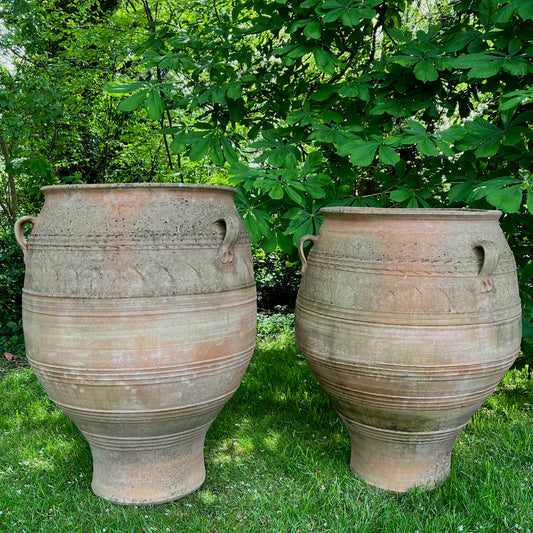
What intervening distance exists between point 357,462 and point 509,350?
893 millimetres

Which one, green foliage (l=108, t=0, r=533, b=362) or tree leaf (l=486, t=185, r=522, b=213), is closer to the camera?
tree leaf (l=486, t=185, r=522, b=213)

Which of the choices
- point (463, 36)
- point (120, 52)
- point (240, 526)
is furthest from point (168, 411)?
point (120, 52)

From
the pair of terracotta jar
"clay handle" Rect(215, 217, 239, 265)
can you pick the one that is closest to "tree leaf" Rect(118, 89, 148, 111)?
the pair of terracotta jar

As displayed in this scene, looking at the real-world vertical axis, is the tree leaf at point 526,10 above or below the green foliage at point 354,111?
above

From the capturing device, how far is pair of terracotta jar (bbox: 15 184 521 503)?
79.4 inches

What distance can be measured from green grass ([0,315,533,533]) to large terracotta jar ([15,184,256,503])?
24 cm

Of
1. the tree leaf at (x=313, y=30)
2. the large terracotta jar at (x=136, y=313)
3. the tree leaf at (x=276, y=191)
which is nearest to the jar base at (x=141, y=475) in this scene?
the large terracotta jar at (x=136, y=313)

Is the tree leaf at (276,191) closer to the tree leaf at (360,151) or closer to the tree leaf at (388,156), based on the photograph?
the tree leaf at (360,151)

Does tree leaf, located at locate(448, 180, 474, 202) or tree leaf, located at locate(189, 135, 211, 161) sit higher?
tree leaf, located at locate(189, 135, 211, 161)

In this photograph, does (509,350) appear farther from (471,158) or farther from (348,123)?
(348,123)

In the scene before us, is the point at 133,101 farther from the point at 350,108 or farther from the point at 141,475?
the point at 141,475

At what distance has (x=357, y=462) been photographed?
251 cm

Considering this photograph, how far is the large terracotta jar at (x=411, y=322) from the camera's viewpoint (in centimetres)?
208

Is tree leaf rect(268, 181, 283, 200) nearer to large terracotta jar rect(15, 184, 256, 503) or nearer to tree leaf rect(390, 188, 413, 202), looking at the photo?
large terracotta jar rect(15, 184, 256, 503)
